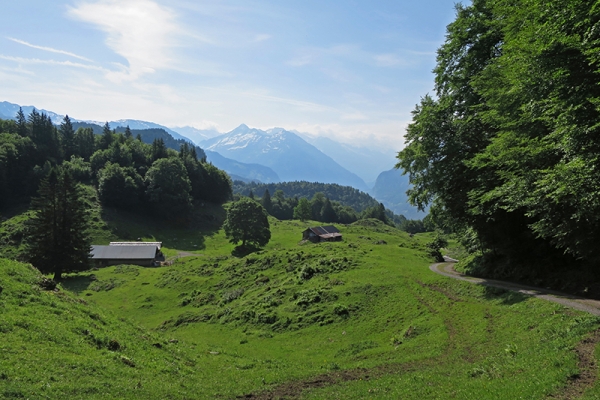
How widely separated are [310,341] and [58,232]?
50.5 m

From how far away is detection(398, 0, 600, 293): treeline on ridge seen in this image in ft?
47.6

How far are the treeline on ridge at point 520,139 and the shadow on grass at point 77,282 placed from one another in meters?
49.0

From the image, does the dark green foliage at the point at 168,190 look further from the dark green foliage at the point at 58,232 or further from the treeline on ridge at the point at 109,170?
the dark green foliage at the point at 58,232

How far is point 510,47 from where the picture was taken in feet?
60.4

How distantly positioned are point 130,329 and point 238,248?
237ft

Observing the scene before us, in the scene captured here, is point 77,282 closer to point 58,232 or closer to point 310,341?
point 58,232

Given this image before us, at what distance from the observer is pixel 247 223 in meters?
91.0

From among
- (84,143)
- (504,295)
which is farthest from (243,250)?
(84,143)

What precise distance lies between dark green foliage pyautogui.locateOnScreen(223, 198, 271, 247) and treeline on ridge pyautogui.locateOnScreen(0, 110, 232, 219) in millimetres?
36969

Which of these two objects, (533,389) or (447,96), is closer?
(533,389)

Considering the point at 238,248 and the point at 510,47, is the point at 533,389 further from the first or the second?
the point at 238,248

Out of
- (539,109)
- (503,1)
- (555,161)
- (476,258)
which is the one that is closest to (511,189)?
(555,161)

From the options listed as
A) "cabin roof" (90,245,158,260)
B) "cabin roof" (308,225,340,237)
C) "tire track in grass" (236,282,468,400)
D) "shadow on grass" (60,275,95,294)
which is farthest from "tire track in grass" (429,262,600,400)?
"cabin roof" (90,245,158,260)

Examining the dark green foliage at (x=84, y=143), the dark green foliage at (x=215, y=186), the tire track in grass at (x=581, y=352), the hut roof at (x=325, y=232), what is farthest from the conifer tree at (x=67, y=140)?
the tire track in grass at (x=581, y=352)
